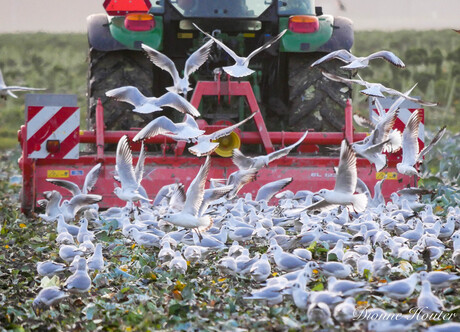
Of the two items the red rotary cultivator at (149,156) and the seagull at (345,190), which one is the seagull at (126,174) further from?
the seagull at (345,190)

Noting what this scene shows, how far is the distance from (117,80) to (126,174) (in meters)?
2.04

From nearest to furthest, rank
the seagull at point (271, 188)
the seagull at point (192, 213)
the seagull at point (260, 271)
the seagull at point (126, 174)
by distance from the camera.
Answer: the seagull at point (260, 271)
the seagull at point (192, 213)
the seagull at point (126, 174)
the seagull at point (271, 188)

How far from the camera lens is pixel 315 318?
4.83 meters

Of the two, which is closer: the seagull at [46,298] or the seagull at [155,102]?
the seagull at [46,298]

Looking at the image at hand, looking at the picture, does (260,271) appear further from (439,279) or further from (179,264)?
(439,279)

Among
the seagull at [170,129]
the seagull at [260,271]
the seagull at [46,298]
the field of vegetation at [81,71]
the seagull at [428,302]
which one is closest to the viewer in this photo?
the seagull at [428,302]

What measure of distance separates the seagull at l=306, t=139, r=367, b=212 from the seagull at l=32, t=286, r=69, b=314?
187cm

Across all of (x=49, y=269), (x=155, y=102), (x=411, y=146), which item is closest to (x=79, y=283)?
(x=49, y=269)

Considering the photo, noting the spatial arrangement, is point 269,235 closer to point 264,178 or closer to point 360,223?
point 360,223

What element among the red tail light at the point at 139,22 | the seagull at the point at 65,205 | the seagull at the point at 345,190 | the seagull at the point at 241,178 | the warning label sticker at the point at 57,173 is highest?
the red tail light at the point at 139,22

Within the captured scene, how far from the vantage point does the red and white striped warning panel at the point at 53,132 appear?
29.1 feet

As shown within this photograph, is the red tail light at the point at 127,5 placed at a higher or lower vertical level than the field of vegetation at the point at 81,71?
higher

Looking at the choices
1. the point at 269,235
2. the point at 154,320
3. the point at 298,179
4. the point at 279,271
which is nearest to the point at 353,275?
the point at 279,271

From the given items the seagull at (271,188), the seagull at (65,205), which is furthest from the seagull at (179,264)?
the seagull at (271,188)
